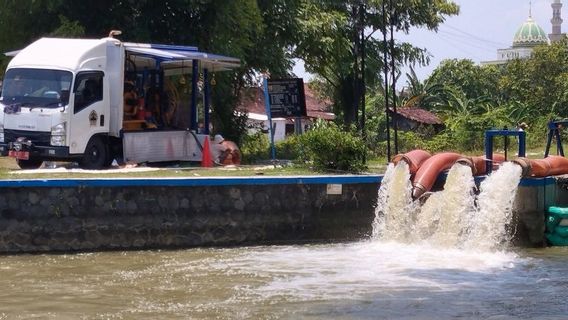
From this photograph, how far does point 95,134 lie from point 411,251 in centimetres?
760

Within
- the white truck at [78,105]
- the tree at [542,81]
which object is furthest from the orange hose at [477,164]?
the tree at [542,81]

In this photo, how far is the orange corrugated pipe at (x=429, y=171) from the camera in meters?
15.8

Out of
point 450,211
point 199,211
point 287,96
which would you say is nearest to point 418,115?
point 287,96

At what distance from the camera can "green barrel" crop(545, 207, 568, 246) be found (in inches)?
620

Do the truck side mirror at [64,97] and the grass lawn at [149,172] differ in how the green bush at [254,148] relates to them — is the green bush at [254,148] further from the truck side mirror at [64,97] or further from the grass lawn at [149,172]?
the truck side mirror at [64,97]

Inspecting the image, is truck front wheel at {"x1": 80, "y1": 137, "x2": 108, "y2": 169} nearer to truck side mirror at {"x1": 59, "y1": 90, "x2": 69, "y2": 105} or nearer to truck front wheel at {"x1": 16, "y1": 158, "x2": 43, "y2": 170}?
truck front wheel at {"x1": 16, "y1": 158, "x2": 43, "y2": 170}

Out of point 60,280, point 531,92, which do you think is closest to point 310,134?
point 60,280

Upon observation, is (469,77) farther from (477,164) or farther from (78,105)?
(477,164)

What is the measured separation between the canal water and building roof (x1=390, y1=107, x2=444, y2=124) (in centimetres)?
2947

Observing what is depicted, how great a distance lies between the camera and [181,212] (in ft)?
51.3

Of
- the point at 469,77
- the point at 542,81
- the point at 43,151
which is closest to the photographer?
the point at 43,151

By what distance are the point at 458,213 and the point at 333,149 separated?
3.94 meters

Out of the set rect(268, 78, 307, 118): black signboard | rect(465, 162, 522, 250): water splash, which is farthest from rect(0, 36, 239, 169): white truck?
rect(465, 162, 522, 250): water splash

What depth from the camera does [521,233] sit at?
618 inches
